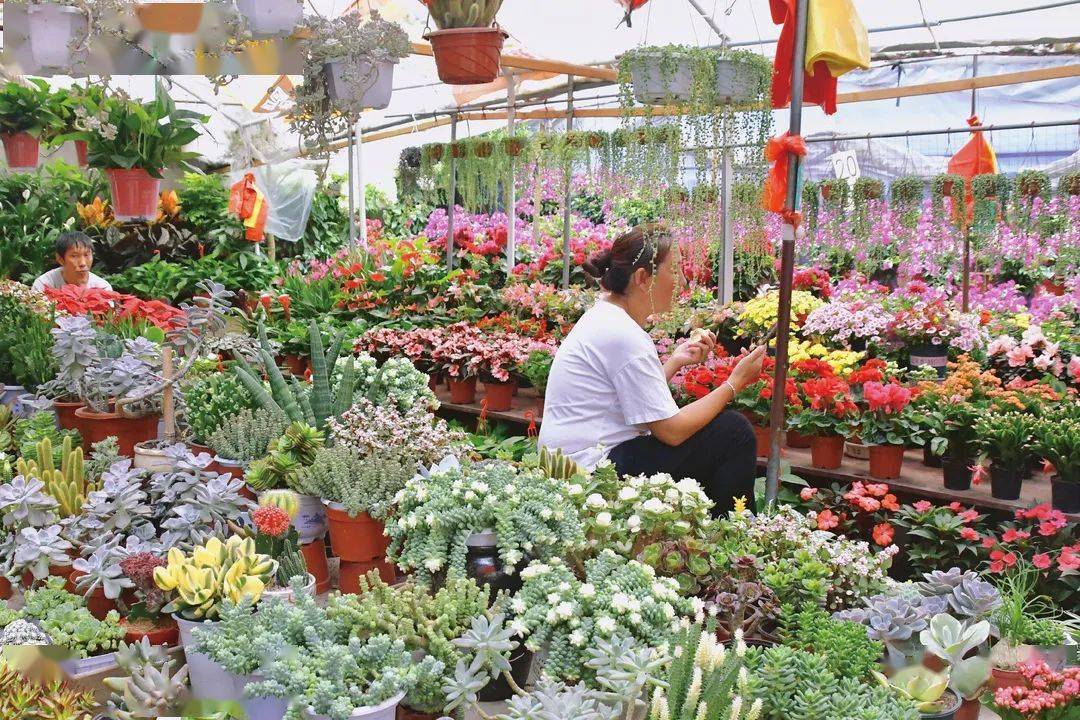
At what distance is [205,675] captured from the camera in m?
2.22

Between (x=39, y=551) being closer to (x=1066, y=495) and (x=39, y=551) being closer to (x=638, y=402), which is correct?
(x=638, y=402)

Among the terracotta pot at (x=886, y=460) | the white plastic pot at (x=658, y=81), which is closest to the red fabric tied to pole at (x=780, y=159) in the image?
the white plastic pot at (x=658, y=81)

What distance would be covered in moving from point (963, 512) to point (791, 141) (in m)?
1.39

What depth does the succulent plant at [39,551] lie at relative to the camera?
2.58m

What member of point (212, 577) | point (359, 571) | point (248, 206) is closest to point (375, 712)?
point (212, 577)

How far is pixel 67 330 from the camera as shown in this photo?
3.77 metres

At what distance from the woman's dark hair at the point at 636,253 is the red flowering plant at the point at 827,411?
99cm

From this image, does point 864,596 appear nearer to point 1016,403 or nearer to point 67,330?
point 1016,403

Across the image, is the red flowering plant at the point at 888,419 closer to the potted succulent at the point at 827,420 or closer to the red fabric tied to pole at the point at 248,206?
the potted succulent at the point at 827,420

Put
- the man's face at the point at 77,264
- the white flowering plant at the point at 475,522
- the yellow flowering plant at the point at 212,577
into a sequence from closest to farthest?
the yellow flowering plant at the point at 212,577 → the white flowering plant at the point at 475,522 → the man's face at the point at 77,264

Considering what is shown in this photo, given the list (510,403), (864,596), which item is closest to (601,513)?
(864,596)

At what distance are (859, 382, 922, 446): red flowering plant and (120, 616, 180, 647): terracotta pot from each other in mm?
2646

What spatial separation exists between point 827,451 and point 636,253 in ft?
4.03

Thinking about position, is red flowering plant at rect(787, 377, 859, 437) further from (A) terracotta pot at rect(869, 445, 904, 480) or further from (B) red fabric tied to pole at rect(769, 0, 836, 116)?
(B) red fabric tied to pole at rect(769, 0, 836, 116)
